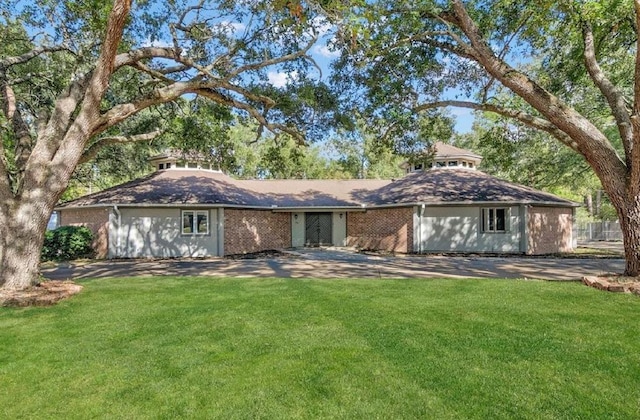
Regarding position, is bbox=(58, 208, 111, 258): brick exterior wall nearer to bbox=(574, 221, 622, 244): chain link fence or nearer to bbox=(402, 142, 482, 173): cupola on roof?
bbox=(402, 142, 482, 173): cupola on roof

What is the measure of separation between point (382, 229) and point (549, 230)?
777 centimetres

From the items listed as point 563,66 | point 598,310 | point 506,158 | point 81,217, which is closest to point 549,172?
point 506,158

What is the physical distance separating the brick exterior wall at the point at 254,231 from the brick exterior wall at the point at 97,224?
5121 mm

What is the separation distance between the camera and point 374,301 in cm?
724

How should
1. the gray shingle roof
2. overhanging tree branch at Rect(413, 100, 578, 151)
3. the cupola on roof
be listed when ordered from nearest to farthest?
overhanging tree branch at Rect(413, 100, 578, 151)
the gray shingle roof
the cupola on roof

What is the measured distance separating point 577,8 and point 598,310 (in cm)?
672

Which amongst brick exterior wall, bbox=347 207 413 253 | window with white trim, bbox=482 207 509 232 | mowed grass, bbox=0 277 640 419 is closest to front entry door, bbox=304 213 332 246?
brick exterior wall, bbox=347 207 413 253

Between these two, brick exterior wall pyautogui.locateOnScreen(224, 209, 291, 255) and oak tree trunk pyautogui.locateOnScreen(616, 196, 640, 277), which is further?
brick exterior wall pyautogui.locateOnScreen(224, 209, 291, 255)

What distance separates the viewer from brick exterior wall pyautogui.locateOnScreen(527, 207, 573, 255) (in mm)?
17703

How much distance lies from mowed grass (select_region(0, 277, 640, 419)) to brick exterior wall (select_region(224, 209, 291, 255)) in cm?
1078

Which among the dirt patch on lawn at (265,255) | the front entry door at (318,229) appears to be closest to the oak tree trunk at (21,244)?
the dirt patch on lawn at (265,255)

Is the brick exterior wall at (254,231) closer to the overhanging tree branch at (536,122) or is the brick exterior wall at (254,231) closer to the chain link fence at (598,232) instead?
the overhanging tree branch at (536,122)

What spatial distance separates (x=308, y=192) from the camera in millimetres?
23266

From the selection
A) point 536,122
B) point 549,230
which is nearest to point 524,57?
point 536,122
